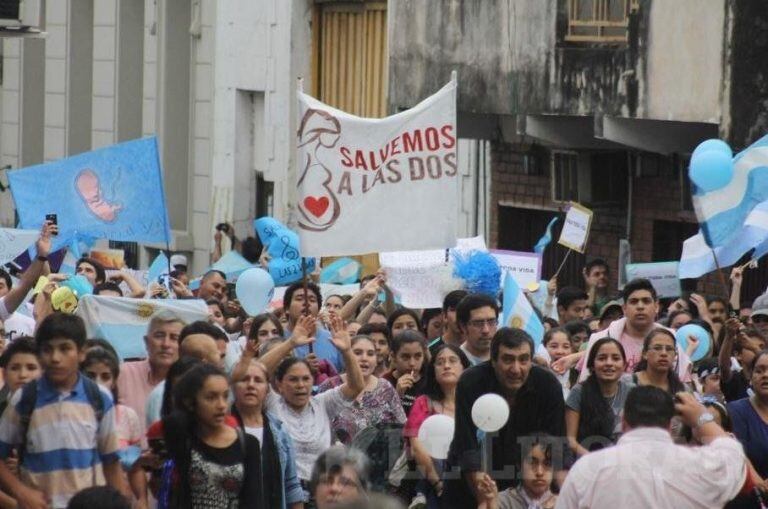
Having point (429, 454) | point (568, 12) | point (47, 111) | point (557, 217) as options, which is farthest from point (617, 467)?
point (47, 111)

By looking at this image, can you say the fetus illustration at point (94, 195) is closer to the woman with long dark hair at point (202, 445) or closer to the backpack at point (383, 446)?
the backpack at point (383, 446)

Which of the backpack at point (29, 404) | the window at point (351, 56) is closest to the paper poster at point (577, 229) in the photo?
the window at point (351, 56)

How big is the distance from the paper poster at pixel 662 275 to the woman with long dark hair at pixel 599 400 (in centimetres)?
562

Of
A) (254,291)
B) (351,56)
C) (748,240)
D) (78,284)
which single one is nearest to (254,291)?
(254,291)

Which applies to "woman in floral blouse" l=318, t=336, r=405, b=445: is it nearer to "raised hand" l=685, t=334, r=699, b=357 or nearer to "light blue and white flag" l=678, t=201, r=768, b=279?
"raised hand" l=685, t=334, r=699, b=357

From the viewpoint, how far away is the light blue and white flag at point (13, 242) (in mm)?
16594

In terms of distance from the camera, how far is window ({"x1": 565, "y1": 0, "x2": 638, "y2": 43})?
19.6 m

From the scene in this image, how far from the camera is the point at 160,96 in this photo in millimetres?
30281

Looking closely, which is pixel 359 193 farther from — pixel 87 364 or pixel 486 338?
pixel 87 364

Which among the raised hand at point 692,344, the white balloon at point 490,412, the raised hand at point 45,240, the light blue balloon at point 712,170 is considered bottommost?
the white balloon at point 490,412

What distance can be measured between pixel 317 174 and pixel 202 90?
16393mm

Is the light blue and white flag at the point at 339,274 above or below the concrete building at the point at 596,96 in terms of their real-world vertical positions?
below

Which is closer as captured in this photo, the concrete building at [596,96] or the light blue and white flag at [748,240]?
the light blue and white flag at [748,240]

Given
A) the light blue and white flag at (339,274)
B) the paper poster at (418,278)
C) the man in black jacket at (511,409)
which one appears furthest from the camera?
the light blue and white flag at (339,274)
